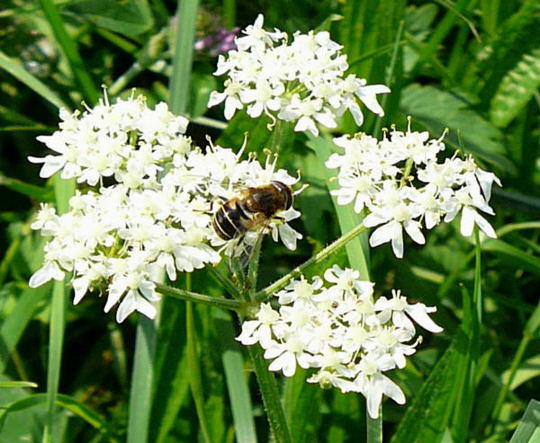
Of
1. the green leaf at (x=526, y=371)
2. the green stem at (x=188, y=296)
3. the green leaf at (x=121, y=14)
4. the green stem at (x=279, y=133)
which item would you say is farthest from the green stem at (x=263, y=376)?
the green leaf at (x=121, y=14)

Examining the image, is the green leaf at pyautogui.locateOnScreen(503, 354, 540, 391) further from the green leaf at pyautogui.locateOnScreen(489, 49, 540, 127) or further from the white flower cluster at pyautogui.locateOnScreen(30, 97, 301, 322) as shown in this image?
the white flower cluster at pyautogui.locateOnScreen(30, 97, 301, 322)

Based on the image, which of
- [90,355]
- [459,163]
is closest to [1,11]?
[90,355]

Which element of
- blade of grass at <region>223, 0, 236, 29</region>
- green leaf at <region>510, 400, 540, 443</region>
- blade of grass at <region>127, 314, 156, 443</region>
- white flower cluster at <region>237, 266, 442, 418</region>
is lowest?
blade of grass at <region>127, 314, 156, 443</region>

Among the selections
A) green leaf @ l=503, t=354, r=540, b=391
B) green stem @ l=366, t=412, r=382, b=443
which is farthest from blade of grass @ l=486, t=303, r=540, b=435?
green stem @ l=366, t=412, r=382, b=443

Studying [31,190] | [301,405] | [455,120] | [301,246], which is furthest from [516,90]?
[31,190]

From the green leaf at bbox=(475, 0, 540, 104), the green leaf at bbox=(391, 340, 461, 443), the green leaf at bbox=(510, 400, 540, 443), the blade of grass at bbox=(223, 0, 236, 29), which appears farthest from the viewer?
the blade of grass at bbox=(223, 0, 236, 29)

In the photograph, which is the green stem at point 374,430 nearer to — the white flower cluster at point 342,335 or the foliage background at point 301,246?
the white flower cluster at point 342,335

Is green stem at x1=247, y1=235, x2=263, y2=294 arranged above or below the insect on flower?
below
